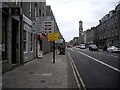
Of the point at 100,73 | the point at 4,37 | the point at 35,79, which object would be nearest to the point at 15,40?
the point at 4,37

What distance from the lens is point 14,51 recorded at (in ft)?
55.4

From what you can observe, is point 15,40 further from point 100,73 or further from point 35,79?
point 100,73

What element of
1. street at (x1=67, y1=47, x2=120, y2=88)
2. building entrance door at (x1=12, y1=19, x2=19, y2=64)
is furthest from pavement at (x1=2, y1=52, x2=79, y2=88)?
building entrance door at (x1=12, y1=19, x2=19, y2=64)

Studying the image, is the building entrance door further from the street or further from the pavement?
the street

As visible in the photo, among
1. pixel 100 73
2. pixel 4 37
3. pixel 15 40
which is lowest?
pixel 100 73

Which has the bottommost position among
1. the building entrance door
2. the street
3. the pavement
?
the street

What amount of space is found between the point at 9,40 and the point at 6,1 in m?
2.37

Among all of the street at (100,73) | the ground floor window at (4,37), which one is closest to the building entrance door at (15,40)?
the ground floor window at (4,37)

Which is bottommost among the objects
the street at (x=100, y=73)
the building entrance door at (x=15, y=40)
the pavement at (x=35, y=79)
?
the street at (x=100, y=73)

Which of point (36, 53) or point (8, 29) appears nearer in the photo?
point (8, 29)

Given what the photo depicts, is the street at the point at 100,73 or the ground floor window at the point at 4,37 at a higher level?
the ground floor window at the point at 4,37

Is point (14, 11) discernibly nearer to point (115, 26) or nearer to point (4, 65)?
point (4, 65)

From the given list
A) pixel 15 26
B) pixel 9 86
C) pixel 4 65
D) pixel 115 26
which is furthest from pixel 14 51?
pixel 115 26

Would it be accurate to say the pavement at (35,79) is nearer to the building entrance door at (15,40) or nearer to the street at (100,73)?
the street at (100,73)
